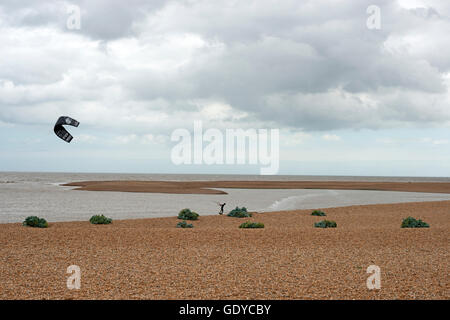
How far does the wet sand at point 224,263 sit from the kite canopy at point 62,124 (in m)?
3.68

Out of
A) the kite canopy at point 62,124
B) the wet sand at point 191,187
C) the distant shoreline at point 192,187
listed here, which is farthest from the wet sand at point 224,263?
the wet sand at point 191,187

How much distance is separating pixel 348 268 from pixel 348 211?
65.7 ft

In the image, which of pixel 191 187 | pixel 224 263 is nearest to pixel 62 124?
pixel 224 263

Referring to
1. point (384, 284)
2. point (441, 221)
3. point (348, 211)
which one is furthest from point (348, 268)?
point (348, 211)

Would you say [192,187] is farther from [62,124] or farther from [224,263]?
[62,124]

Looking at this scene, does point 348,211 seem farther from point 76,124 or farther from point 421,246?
point 76,124

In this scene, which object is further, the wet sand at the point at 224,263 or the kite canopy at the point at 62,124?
the kite canopy at the point at 62,124

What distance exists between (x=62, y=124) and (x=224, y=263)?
610 cm

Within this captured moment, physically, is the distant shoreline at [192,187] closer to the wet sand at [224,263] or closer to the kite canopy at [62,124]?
the wet sand at [224,263]

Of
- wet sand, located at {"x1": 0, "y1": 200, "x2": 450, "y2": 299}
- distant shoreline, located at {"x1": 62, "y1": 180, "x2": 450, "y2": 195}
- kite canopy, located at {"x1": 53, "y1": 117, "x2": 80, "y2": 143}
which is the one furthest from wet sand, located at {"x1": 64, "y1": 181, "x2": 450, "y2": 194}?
kite canopy, located at {"x1": 53, "y1": 117, "x2": 80, "y2": 143}

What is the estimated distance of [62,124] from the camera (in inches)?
431

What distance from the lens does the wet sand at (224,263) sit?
8.55m

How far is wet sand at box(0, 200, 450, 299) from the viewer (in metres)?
8.55

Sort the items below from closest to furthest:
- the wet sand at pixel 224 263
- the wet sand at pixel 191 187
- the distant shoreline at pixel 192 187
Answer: the wet sand at pixel 224 263, the distant shoreline at pixel 192 187, the wet sand at pixel 191 187
